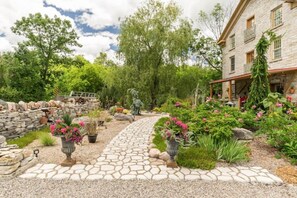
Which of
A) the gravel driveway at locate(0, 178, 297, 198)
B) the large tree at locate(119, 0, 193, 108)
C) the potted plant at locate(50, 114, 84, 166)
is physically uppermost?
the large tree at locate(119, 0, 193, 108)

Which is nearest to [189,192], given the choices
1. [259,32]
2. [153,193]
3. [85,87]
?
[153,193]

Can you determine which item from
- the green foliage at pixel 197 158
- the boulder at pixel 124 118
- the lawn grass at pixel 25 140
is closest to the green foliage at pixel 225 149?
the green foliage at pixel 197 158

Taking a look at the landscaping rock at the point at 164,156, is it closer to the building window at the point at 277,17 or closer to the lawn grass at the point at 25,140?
the lawn grass at the point at 25,140

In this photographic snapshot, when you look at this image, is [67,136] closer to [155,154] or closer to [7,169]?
[7,169]

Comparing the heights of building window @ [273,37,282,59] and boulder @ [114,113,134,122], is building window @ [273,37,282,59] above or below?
above

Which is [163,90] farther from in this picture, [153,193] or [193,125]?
[153,193]

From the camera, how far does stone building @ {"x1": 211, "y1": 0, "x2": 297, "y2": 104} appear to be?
30.3ft

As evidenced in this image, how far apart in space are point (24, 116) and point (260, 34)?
14.1 metres

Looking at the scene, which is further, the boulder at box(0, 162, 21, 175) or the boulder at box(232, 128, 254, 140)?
the boulder at box(232, 128, 254, 140)

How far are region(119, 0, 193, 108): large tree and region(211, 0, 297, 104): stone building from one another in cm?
394

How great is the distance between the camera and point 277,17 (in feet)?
34.0

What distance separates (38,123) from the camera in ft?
24.6

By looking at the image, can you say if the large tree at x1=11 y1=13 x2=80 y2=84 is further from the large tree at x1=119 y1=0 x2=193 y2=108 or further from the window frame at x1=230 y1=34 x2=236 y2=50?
the window frame at x1=230 y1=34 x2=236 y2=50

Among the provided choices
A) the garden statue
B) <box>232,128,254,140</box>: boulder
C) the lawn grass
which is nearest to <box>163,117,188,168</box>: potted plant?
<box>232,128,254,140</box>: boulder
